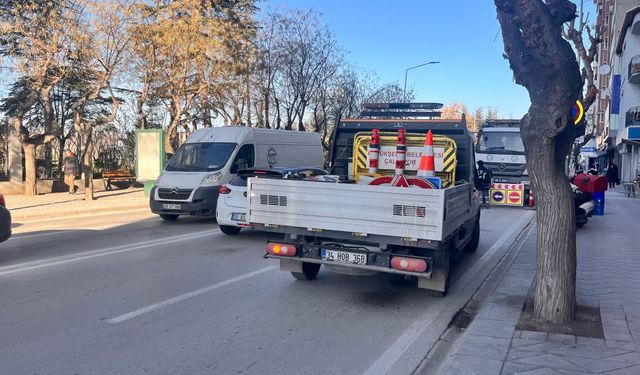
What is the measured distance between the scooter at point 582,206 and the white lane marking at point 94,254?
8.75 meters

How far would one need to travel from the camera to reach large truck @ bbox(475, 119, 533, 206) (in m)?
18.9

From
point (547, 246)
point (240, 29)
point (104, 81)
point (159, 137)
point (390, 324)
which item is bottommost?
point (390, 324)

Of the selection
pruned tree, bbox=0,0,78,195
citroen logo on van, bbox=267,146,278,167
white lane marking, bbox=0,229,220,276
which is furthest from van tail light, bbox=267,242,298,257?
pruned tree, bbox=0,0,78,195

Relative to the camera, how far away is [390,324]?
5.76m

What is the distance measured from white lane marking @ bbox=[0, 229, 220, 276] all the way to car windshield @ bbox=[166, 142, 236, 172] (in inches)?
102

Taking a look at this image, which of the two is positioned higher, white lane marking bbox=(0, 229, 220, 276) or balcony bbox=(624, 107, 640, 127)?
balcony bbox=(624, 107, 640, 127)

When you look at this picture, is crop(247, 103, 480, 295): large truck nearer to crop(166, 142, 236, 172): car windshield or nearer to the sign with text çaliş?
the sign with text çaliş

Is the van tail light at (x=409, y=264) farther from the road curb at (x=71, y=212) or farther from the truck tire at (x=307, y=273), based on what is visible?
the road curb at (x=71, y=212)

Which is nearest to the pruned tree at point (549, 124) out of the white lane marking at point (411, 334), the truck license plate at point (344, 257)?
the white lane marking at point (411, 334)

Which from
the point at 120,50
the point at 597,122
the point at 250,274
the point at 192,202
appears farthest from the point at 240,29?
the point at 597,122

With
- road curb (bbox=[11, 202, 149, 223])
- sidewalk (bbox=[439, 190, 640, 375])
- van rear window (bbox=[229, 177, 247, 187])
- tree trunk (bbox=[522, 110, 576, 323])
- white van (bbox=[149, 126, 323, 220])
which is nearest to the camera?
sidewalk (bbox=[439, 190, 640, 375])

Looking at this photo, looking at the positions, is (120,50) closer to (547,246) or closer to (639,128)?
(547,246)

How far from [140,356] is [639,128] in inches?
1363

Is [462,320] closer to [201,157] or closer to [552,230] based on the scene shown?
[552,230]
